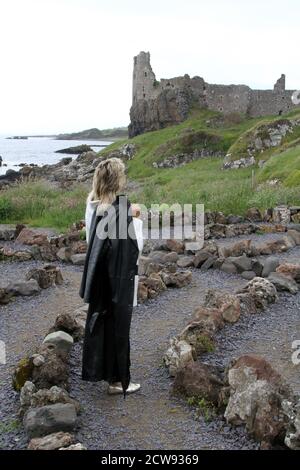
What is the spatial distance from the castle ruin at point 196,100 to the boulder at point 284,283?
61723 millimetres

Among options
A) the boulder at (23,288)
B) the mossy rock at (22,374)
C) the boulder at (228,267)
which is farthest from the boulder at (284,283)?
the mossy rock at (22,374)

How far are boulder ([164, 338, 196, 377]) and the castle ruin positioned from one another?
215ft

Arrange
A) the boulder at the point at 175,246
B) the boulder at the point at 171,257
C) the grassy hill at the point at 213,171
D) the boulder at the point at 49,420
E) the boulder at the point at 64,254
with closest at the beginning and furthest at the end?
the boulder at the point at 49,420, the boulder at the point at 171,257, the boulder at the point at 64,254, the boulder at the point at 175,246, the grassy hill at the point at 213,171

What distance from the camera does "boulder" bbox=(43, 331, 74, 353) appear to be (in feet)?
25.6

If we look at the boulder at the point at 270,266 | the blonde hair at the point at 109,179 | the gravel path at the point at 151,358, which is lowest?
the gravel path at the point at 151,358

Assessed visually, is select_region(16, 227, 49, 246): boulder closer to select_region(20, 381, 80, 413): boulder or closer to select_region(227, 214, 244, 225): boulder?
select_region(227, 214, 244, 225): boulder

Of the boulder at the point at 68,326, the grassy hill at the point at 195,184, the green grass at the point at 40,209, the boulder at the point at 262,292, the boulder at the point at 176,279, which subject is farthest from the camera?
the grassy hill at the point at 195,184

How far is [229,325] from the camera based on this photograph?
917 cm

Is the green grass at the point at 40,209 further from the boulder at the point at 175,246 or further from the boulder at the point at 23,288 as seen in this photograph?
the boulder at the point at 23,288

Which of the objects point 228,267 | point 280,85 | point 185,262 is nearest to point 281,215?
point 185,262

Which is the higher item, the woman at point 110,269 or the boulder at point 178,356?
the woman at point 110,269

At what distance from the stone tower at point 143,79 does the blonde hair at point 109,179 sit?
2789 inches

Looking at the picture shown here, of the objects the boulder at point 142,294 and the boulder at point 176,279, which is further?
the boulder at point 176,279

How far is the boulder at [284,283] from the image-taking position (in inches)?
434
